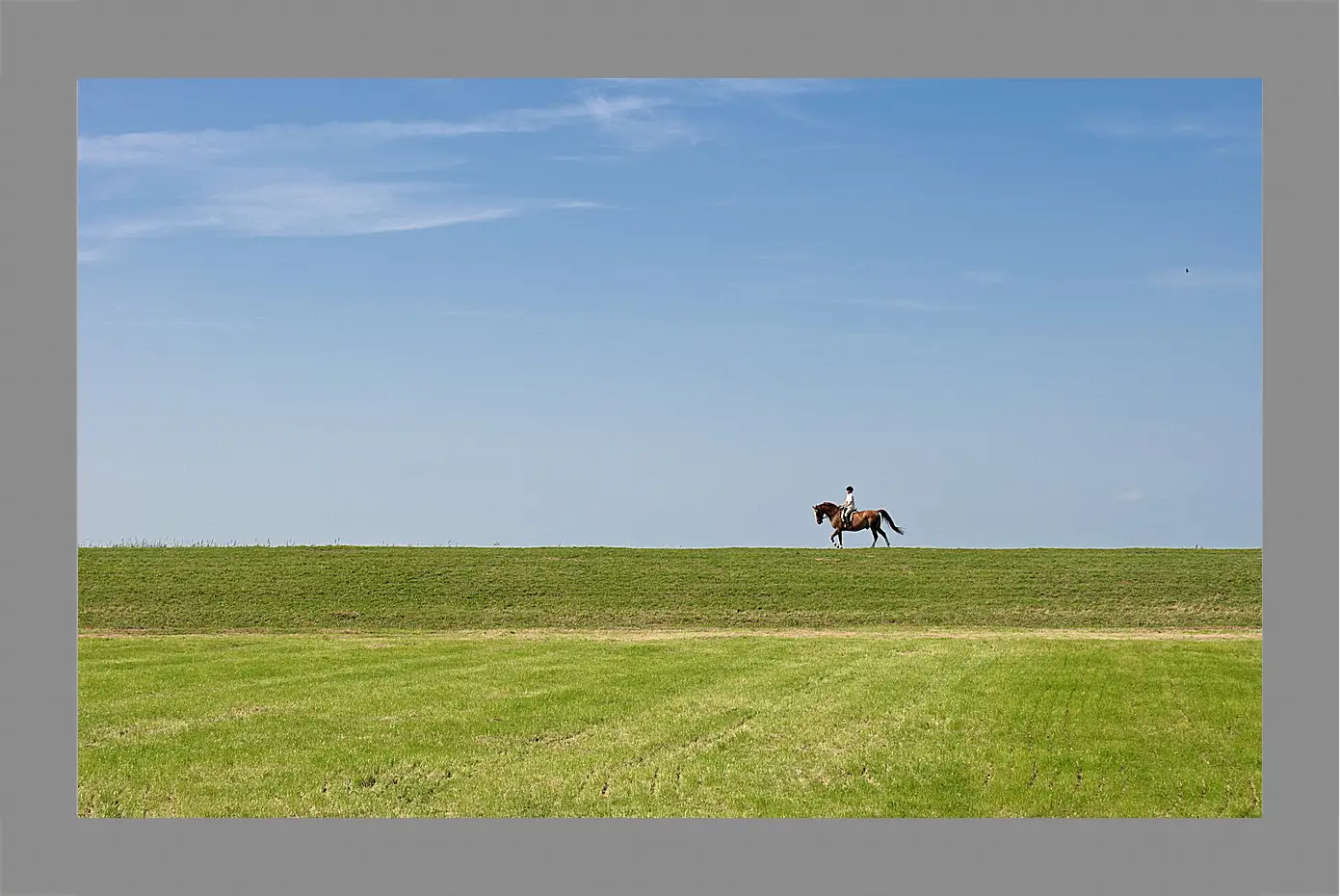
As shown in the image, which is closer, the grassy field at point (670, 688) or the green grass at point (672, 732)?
the green grass at point (672, 732)

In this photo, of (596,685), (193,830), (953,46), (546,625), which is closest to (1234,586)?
(546,625)

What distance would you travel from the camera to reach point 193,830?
11.3 metres

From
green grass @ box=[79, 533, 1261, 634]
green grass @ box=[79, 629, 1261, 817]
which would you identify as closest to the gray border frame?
green grass @ box=[79, 629, 1261, 817]

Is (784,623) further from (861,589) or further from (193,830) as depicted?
(193,830)

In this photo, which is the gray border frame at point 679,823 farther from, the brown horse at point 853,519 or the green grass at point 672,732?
the brown horse at point 853,519

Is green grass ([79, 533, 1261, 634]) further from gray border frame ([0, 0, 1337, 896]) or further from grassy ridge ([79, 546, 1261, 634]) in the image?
gray border frame ([0, 0, 1337, 896])

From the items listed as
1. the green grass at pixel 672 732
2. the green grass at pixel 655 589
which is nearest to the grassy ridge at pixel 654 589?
the green grass at pixel 655 589

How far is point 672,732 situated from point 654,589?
21897mm

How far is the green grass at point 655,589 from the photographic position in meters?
33.5

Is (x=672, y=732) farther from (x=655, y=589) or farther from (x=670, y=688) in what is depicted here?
(x=655, y=589)

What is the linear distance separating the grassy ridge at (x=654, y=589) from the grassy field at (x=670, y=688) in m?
0.16

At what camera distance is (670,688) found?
66.1ft

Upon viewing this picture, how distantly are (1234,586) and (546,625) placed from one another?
19.9 m

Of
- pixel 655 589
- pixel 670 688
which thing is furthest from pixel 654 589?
pixel 670 688
